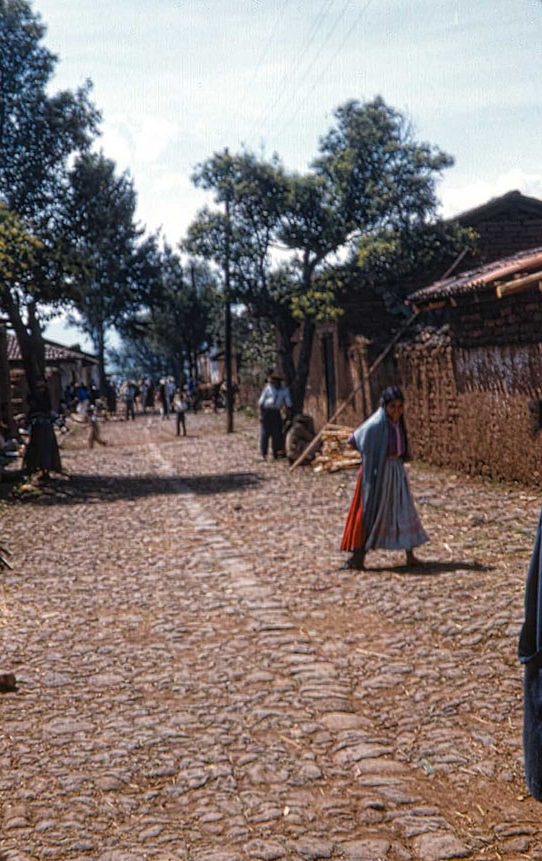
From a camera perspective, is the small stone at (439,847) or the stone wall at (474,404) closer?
the small stone at (439,847)

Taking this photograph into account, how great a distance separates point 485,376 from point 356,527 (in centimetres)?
683

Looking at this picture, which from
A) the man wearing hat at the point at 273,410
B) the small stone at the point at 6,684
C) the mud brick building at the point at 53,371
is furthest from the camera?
the mud brick building at the point at 53,371

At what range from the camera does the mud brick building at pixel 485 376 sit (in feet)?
47.9

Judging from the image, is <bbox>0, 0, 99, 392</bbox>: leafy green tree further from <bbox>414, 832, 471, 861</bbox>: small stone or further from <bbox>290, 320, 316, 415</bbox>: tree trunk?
<bbox>414, 832, 471, 861</bbox>: small stone

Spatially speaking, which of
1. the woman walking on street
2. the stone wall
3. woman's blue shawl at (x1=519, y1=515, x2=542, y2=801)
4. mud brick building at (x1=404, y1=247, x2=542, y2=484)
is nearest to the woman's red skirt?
the woman walking on street

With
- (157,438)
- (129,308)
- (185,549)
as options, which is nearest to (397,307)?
(157,438)

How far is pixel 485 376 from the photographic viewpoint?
628 inches

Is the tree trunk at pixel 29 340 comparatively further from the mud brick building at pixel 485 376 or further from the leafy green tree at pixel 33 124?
the mud brick building at pixel 485 376

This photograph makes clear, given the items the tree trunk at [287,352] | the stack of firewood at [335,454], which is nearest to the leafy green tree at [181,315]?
the tree trunk at [287,352]

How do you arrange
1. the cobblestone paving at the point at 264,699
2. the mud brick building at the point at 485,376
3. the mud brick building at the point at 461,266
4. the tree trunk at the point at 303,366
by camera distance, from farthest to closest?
the tree trunk at the point at 303,366, the mud brick building at the point at 461,266, the mud brick building at the point at 485,376, the cobblestone paving at the point at 264,699

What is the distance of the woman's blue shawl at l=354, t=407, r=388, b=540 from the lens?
31.9 ft

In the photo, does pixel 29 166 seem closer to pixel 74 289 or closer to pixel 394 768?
pixel 74 289

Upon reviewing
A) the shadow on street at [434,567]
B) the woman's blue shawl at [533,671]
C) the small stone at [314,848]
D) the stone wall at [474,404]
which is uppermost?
the stone wall at [474,404]

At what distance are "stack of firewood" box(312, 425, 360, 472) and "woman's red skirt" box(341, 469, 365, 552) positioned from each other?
32.5 ft
